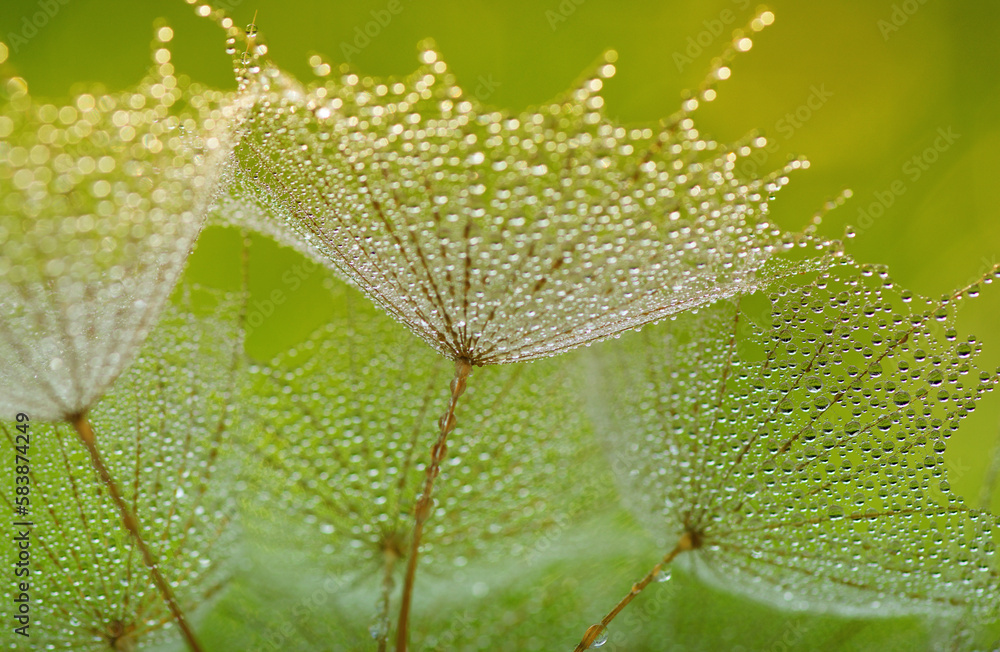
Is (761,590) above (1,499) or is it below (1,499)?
below

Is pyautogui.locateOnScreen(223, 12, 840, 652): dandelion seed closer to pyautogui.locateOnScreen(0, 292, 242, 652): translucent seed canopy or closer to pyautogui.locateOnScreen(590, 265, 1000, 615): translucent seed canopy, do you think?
pyautogui.locateOnScreen(590, 265, 1000, 615): translucent seed canopy

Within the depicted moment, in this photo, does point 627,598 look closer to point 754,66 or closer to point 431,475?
point 431,475

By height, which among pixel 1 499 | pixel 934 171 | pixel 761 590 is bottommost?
pixel 761 590

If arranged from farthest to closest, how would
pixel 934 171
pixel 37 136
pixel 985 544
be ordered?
pixel 934 171, pixel 985 544, pixel 37 136

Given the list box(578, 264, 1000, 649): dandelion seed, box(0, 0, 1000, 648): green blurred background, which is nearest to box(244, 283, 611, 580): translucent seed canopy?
box(578, 264, 1000, 649): dandelion seed

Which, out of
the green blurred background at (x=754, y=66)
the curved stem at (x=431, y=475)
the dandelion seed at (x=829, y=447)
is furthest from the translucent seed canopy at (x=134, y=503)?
the green blurred background at (x=754, y=66)

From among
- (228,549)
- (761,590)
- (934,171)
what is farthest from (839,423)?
(934,171)

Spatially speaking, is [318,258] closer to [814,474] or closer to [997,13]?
[814,474]
